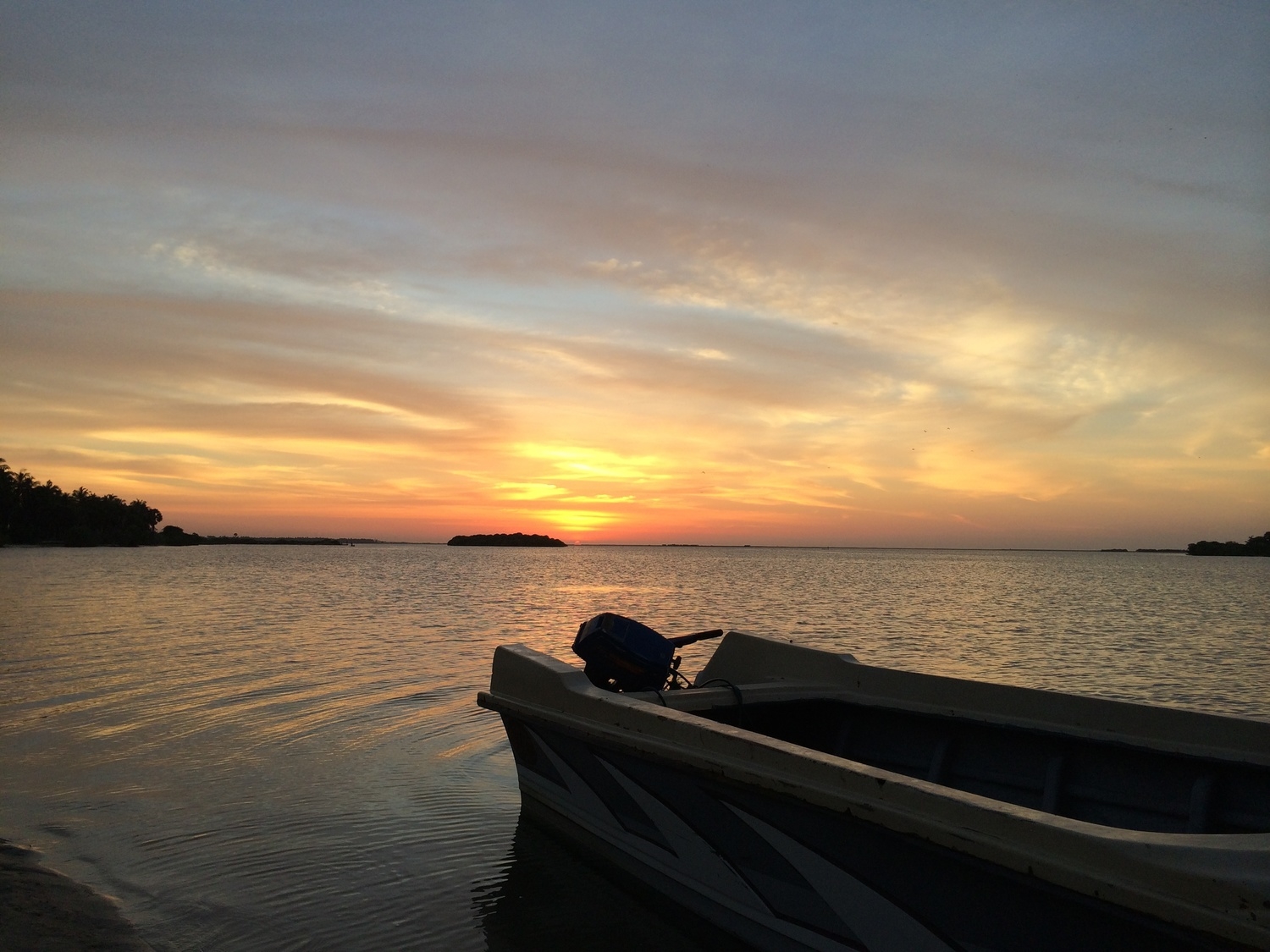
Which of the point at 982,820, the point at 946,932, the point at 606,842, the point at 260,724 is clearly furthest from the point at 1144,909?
the point at 260,724

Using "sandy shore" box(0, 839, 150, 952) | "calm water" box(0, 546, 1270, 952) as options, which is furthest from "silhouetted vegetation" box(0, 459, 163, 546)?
"sandy shore" box(0, 839, 150, 952)

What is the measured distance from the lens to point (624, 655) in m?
5.84

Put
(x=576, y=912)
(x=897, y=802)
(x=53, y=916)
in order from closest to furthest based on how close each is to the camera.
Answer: (x=897, y=802)
(x=53, y=916)
(x=576, y=912)

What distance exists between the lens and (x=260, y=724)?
938 cm

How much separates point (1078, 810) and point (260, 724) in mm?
8282

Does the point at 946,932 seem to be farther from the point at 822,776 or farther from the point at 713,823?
the point at 713,823

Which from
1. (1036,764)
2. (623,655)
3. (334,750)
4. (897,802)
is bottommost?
(334,750)

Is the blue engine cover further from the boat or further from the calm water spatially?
the calm water

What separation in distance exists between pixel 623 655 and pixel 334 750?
4.16 meters

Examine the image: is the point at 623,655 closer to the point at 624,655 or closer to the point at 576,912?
the point at 624,655

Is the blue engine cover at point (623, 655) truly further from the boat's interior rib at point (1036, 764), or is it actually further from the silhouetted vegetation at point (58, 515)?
the silhouetted vegetation at point (58, 515)

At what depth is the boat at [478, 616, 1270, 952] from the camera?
8.23ft

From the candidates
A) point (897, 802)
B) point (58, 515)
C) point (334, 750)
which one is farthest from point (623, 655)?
point (58, 515)

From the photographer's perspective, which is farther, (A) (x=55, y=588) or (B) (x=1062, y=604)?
(B) (x=1062, y=604)
